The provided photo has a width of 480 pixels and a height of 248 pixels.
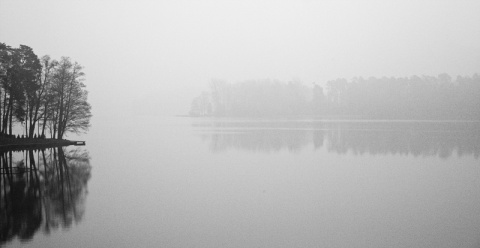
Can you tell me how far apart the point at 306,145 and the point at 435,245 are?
3094cm

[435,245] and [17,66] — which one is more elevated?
[17,66]

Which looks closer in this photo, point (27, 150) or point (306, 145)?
point (27, 150)

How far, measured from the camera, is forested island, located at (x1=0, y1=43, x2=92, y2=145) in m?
35.8

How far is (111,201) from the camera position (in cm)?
1778

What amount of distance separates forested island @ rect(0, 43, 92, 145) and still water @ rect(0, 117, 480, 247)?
6.61 m

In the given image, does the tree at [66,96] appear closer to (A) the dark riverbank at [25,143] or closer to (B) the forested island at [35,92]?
(B) the forested island at [35,92]

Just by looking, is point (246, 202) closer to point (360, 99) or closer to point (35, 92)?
point (35, 92)

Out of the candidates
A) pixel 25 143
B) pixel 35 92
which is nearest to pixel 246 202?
pixel 25 143

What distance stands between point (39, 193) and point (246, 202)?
31.3ft

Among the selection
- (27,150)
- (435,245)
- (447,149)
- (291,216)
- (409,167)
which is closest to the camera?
(435,245)

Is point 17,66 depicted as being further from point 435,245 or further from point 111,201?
point 435,245

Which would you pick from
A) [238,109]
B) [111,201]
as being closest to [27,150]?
[111,201]

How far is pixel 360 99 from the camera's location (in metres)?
135

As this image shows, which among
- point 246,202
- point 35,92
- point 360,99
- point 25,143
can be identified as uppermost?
point 360,99
